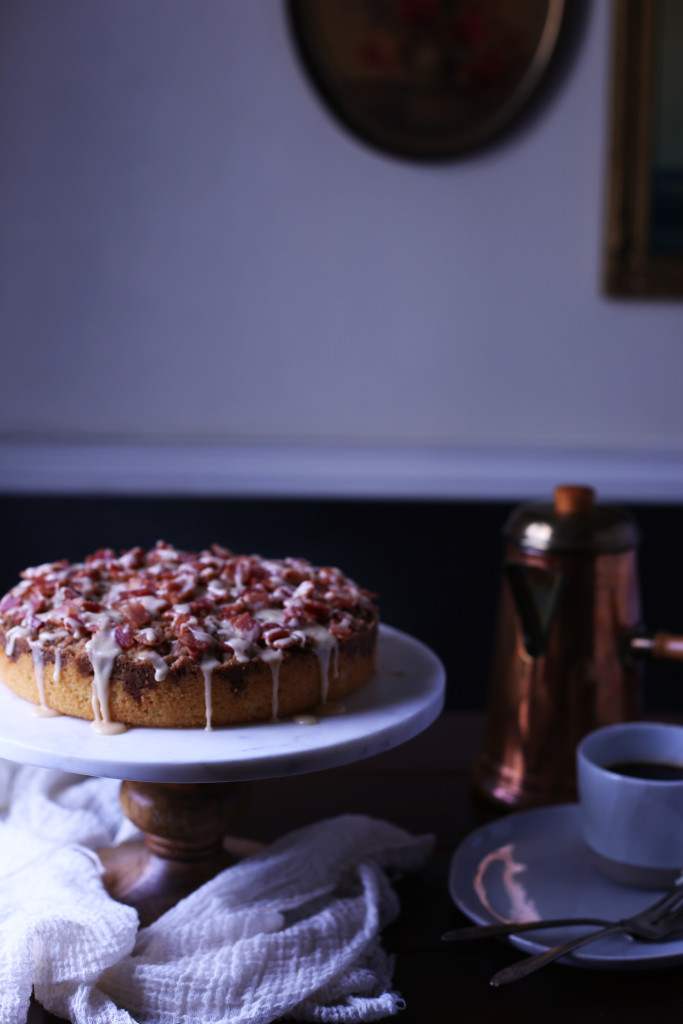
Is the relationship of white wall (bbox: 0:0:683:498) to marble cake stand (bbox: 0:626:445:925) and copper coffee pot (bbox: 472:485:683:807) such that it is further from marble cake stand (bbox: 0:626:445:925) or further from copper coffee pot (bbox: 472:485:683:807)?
marble cake stand (bbox: 0:626:445:925)

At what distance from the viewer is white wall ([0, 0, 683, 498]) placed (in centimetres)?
207

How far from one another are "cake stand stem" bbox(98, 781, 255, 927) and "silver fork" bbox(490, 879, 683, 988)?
→ 0.92ft

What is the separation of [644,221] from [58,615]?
1.72 metres

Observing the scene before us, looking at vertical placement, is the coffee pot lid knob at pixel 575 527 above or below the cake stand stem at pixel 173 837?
above

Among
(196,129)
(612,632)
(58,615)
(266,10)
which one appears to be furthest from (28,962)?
(266,10)

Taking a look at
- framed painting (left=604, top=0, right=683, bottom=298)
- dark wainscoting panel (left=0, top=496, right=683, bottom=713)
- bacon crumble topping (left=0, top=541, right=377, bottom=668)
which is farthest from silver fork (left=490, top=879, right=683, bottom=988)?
framed painting (left=604, top=0, right=683, bottom=298)

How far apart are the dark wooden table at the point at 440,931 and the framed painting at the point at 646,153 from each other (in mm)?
1356

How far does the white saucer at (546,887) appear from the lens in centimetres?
73

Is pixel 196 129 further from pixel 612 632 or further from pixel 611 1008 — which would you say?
pixel 611 1008

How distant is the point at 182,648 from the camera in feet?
2.68

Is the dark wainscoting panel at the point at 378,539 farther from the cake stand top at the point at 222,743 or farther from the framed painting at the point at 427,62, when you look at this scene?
the cake stand top at the point at 222,743

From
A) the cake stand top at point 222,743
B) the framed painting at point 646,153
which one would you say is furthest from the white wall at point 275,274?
the cake stand top at point 222,743

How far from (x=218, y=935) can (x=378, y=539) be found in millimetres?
1498

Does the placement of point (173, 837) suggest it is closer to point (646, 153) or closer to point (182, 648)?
point (182, 648)
